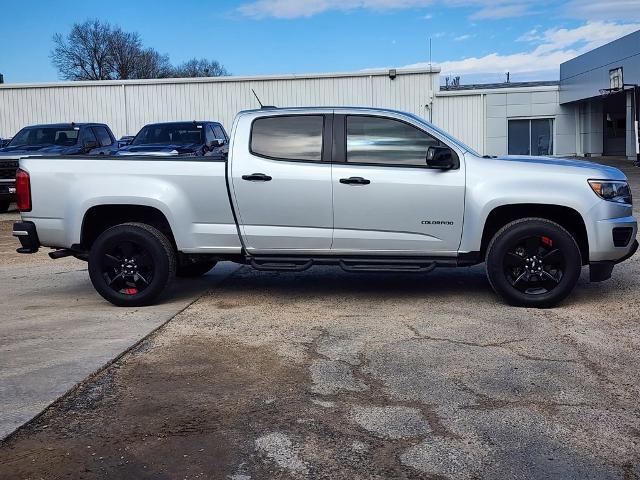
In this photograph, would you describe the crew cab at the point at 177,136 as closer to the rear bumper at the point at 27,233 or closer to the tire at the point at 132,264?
the rear bumper at the point at 27,233

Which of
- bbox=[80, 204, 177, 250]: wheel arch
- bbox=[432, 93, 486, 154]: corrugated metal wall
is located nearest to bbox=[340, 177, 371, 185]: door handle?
bbox=[80, 204, 177, 250]: wheel arch

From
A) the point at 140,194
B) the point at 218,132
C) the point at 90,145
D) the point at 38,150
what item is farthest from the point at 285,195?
the point at 38,150

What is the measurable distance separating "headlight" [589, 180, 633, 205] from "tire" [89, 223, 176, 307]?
403 cm

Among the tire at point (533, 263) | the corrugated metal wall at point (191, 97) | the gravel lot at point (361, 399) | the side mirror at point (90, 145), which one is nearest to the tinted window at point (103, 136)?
the side mirror at point (90, 145)

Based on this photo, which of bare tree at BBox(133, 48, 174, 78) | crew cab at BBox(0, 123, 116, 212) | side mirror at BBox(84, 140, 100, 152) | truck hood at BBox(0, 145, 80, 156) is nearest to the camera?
side mirror at BBox(84, 140, 100, 152)

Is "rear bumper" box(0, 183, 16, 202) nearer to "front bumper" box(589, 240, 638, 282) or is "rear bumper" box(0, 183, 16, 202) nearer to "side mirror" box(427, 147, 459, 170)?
"side mirror" box(427, 147, 459, 170)

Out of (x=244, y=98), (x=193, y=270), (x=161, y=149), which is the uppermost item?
(x=244, y=98)

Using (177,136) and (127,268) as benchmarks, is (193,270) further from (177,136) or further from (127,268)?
(177,136)

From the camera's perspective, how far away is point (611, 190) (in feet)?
22.4

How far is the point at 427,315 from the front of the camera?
22.3ft

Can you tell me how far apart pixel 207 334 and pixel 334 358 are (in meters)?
1.29

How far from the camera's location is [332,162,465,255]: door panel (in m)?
6.89

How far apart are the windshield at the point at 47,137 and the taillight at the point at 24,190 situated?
9853 mm

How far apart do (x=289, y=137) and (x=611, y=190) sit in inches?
120
